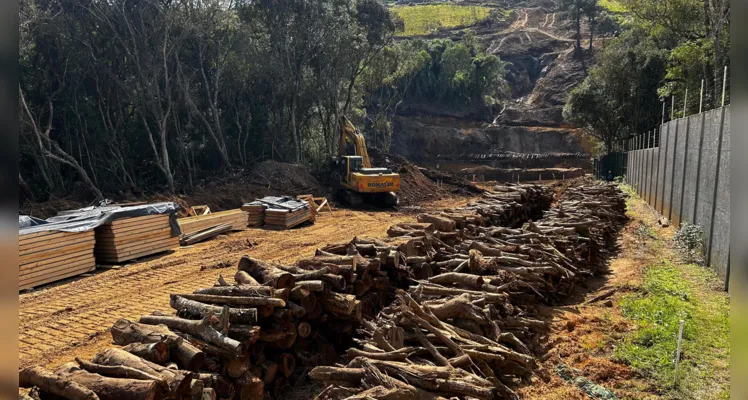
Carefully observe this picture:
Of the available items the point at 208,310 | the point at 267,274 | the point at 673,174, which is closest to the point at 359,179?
the point at 673,174

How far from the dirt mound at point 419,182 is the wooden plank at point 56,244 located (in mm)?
19480

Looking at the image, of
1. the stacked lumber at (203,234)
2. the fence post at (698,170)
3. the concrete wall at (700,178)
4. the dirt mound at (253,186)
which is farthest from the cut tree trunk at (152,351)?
the dirt mound at (253,186)

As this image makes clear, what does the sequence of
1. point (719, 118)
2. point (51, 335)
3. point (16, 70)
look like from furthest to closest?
point (719, 118), point (51, 335), point (16, 70)

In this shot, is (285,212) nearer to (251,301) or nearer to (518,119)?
(251,301)

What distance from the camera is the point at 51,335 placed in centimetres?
820

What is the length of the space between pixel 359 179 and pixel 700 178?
14.3 m

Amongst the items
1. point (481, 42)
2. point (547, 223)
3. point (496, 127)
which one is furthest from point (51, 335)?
point (481, 42)

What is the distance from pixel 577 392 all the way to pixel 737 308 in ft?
20.2

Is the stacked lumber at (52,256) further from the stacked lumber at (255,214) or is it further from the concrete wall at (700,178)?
the concrete wall at (700,178)

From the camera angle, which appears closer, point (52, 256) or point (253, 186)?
point (52, 256)

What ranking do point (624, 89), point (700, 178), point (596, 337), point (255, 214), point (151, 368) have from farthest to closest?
point (624, 89)
point (255, 214)
point (700, 178)
point (596, 337)
point (151, 368)

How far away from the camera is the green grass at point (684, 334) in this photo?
638 centimetres

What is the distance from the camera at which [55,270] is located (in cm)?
1121

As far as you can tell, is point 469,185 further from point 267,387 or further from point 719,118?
point 267,387
